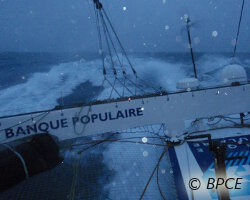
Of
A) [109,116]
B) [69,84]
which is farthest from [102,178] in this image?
[69,84]

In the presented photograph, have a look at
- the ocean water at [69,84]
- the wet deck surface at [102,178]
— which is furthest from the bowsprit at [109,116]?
the ocean water at [69,84]

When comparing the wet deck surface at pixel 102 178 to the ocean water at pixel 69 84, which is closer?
the wet deck surface at pixel 102 178

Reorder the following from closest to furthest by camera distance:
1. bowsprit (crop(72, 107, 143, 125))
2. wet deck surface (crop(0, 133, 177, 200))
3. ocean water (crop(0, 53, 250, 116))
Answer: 1. wet deck surface (crop(0, 133, 177, 200))
2. bowsprit (crop(72, 107, 143, 125))
3. ocean water (crop(0, 53, 250, 116))

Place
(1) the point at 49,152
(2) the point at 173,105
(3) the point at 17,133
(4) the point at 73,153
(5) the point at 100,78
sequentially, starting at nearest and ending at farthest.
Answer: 1. (1) the point at 49,152
2. (3) the point at 17,133
3. (2) the point at 173,105
4. (4) the point at 73,153
5. (5) the point at 100,78

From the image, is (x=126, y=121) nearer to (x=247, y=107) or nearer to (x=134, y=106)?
(x=134, y=106)

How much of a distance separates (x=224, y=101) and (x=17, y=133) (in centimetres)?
319

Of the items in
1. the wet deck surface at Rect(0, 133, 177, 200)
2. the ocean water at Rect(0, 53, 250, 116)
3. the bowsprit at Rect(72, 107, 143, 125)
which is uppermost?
the ocean water at Rect(0, 53, 250, 116)

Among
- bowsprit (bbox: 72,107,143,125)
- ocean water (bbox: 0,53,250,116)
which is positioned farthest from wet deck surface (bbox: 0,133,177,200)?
ocean water (bbox: 0,53,250,116)

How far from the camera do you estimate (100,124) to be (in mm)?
3271

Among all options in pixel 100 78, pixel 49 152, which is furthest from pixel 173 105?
pixel 100 78

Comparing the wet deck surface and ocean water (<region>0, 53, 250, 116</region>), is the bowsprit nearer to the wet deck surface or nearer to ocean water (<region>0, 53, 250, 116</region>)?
the wet deck surface

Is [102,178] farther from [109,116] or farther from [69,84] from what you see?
[69,84]

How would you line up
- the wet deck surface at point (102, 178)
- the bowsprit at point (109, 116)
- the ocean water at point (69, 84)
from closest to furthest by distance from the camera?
the wet deck surface at point (102, 178), the bowsprit at point (109, 116), the ocean water at point (69, 84)

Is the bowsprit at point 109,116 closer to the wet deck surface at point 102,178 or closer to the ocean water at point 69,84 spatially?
the wet deck surface at point 102,178
